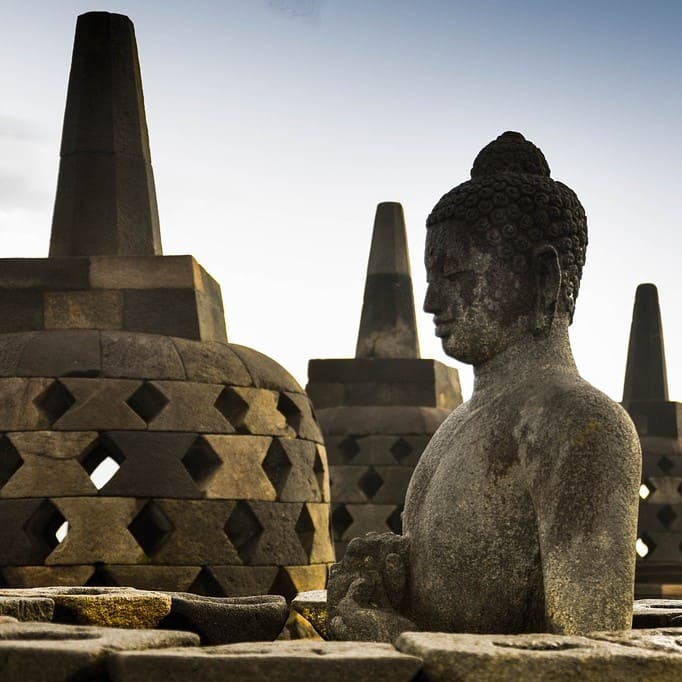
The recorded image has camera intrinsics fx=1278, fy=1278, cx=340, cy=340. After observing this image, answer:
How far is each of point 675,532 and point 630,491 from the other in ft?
45.4

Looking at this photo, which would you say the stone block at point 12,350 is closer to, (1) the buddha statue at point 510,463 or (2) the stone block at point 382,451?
(1) the buddha statue at point 510,463

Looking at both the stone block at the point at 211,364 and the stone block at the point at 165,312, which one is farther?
the stone block at the point at 165,312

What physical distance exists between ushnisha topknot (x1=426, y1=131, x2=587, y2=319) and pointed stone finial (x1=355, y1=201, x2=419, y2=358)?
401 inches

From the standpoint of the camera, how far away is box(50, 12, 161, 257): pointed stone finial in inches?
328

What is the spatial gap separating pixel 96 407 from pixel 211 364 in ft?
2.64

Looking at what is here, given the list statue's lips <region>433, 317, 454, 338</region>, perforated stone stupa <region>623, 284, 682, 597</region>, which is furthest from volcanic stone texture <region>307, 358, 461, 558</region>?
statue's lips <region>433, 317, 454, 338</region>

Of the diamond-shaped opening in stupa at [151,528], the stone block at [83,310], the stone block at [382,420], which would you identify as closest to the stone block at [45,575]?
the diamond-shaped opening in stupa at [151,528]

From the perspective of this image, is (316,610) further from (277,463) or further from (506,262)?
(277,463)

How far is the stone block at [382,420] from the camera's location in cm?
1366

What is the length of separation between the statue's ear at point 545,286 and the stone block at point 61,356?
12.1 feet

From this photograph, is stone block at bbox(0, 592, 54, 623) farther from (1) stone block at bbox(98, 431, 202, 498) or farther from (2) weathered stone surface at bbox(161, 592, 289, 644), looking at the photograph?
(1) stone block at bbox(98, 431, 202, 498)

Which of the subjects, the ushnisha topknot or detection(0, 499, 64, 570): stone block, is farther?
detection(0, 499, 64, 570): stone block

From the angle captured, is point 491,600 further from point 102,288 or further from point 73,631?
point 102,288

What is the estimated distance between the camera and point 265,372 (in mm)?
7812
